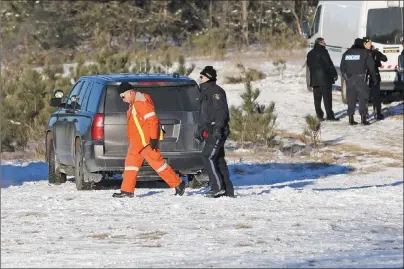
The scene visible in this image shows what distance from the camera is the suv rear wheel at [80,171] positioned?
48.8 feet

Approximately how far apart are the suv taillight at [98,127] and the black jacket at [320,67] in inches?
430

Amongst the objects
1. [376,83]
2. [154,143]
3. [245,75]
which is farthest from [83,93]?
[245,75]

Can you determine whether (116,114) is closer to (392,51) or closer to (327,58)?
(327,58)

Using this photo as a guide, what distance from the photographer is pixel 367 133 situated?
78.7 ft

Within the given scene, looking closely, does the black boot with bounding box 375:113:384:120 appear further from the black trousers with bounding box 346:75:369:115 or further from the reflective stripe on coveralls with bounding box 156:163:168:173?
the reflective stripe on coveralls with bounding box 156:163:168:173

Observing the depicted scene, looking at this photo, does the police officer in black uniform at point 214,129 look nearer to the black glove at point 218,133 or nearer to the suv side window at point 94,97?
the black glove at point 218,133

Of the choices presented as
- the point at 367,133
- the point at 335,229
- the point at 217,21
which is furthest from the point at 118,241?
the point at 217,21

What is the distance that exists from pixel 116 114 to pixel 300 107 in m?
14.0

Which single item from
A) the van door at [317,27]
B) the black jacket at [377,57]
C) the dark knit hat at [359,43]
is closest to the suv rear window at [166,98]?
the dark knit hat at [359,43]

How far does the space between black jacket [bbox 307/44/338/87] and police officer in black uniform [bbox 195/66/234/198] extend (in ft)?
37.3

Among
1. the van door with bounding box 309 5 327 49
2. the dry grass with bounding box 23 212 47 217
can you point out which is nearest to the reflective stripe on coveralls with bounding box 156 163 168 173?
the dry grass with bounding box 23 212 47 217

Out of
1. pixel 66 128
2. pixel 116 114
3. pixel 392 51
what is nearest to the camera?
pixel 116 114

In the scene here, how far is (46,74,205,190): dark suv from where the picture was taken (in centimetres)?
1459

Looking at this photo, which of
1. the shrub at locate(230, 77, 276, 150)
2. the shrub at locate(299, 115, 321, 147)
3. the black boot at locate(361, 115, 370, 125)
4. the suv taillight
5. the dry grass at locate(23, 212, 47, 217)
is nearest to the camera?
the dry grass at locate(23, 212, 47, 217)
